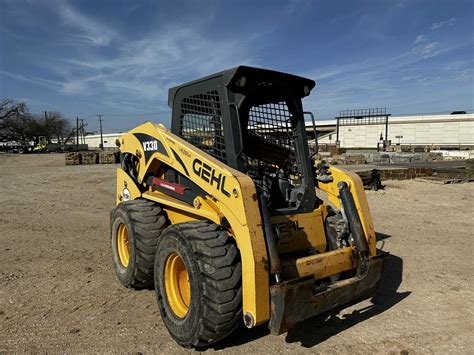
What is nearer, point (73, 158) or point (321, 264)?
point (321, 264)

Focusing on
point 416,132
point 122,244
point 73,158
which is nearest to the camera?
point 122,244

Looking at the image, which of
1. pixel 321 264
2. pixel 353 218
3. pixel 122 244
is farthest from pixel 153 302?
pixel 353 218

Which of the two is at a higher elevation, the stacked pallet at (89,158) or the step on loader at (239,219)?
the stacked pallet at (89,158)

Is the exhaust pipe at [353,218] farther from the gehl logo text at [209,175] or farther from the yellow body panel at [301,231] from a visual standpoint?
the gehl logo text at [209,175]

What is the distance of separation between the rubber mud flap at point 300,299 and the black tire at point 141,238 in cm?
173

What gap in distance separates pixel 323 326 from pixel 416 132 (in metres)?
58.6

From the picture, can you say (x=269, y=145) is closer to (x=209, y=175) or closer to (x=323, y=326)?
(x=209, y=175)

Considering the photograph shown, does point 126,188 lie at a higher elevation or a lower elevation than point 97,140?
lower

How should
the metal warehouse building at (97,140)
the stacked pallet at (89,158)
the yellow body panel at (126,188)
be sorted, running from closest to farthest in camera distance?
the yellow body panel at (126,188), the stacked pallet at (89,158), the metal warehouse building at (97,140)

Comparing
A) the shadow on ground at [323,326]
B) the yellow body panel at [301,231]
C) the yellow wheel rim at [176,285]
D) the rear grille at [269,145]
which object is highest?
the rear grille at [269,145]

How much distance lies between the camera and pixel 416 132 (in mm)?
55250

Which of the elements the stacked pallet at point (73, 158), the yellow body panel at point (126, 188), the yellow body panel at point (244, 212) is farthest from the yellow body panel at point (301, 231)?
the stacked pallet at point (73, 158)

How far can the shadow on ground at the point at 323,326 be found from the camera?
3.24 m

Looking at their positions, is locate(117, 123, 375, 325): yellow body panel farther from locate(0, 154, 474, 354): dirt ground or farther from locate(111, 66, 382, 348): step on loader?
locate(0, 154, 474, 354): dirt ground
